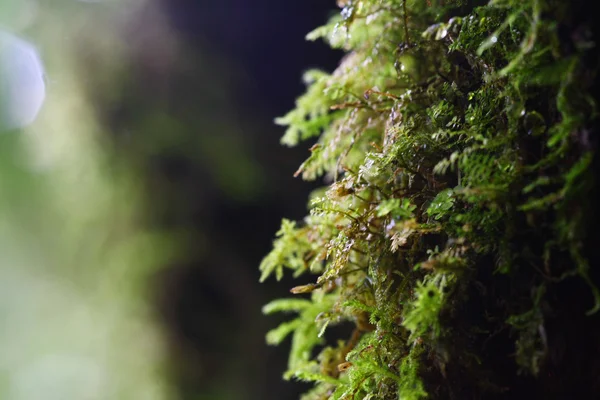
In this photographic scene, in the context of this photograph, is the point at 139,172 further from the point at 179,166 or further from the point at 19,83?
the point at 19,83

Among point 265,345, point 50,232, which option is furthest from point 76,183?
point 265,345

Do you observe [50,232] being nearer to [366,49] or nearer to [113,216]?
[113,216]

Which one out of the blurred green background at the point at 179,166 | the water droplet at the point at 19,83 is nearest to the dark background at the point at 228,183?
the blurred green background at the point at 179,166

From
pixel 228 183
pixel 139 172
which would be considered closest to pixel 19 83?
pixel 139 172

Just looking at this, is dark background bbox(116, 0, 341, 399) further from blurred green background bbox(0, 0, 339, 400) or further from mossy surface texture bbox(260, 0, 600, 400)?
mossy surface texture bbox(260, 0, 600, 400)

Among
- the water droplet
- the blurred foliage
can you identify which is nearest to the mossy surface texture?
the blurred foliage
